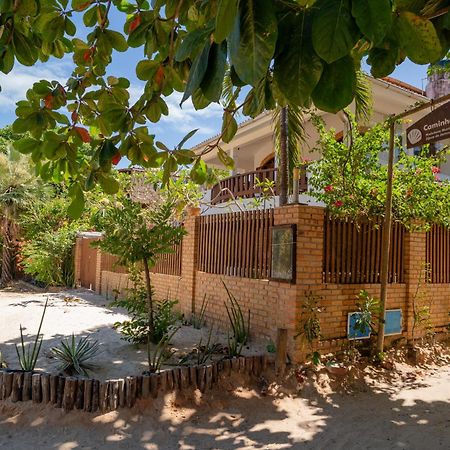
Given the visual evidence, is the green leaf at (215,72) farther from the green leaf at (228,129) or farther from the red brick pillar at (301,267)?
the red brick pillar at (301,267)

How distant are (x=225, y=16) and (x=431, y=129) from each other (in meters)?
5.71

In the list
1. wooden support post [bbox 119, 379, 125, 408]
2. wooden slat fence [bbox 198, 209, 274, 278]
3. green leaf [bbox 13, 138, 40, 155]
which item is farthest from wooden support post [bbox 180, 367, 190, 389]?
green leaf [bbox 13, 138, 40, 155]

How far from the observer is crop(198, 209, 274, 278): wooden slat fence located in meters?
6.90

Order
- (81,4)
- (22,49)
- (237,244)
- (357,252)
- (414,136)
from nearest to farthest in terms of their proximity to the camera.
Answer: (22,49) → (81,4) → (414,136) → (357,252) → (237,244)

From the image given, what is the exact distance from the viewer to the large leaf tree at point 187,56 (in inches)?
39.9

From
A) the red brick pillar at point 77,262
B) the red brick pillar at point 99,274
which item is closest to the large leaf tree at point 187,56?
the red brick pillar at point 99,274

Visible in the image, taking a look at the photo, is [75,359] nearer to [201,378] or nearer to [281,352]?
[201,378]

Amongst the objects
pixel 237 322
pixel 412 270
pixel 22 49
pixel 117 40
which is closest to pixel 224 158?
pixel 117 40

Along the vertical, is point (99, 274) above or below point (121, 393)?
above

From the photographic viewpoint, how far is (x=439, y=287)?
784cm

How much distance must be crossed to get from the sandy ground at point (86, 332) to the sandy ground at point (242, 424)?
2.42ft

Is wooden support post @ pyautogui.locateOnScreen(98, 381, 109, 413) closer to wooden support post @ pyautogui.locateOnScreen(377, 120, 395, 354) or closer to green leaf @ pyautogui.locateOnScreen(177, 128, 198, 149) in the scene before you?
green leaf @ pyautogui.locateOnScreen(177, 128, 198, 149)

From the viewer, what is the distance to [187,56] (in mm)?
1222

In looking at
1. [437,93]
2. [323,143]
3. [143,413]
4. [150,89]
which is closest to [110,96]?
[150,89]
